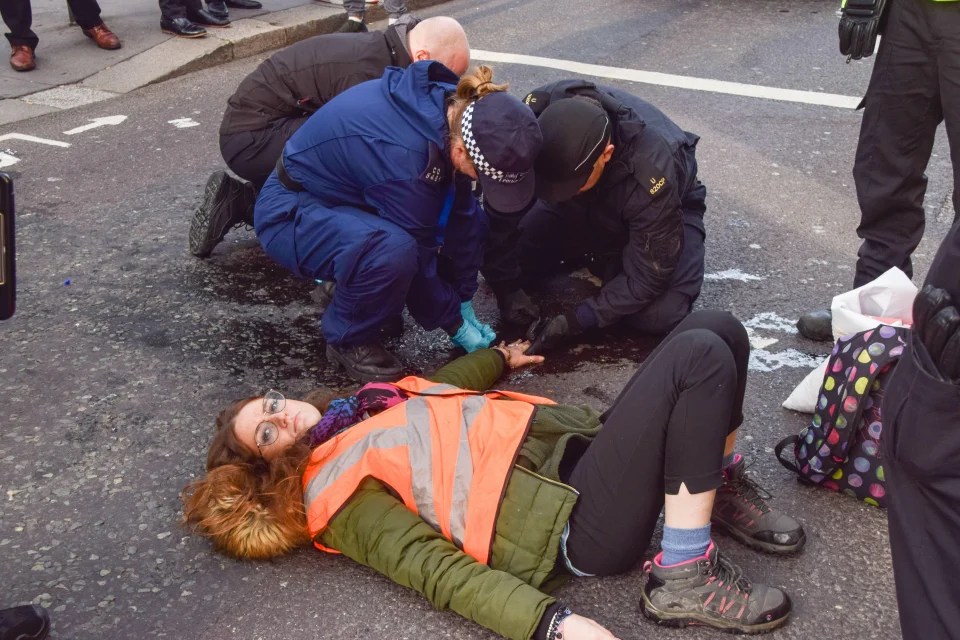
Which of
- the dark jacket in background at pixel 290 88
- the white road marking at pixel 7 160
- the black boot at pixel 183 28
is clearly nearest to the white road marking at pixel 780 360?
the dark jacket in background at pixel 290 88

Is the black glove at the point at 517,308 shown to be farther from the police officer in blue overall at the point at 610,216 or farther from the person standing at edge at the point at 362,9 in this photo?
the person standing at edge at the point at 362,9

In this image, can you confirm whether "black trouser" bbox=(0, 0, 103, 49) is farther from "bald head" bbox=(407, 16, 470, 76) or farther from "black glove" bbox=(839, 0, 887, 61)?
"black glove" bbox=(839, 0, 887, 61)

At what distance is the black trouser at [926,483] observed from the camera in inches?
70.2

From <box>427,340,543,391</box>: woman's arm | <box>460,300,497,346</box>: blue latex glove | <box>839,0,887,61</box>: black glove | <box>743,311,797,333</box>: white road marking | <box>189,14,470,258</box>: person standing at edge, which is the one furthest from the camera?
<box>189,14,470,258</box>: person standing at edge

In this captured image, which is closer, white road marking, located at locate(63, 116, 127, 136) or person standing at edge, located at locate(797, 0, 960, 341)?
person standing at edge, located at locate(797, 0, 960, 341)

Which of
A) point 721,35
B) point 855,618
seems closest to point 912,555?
point 855,618

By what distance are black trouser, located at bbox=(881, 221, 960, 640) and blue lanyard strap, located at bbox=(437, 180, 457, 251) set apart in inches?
73.8

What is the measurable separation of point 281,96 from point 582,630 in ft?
9.85

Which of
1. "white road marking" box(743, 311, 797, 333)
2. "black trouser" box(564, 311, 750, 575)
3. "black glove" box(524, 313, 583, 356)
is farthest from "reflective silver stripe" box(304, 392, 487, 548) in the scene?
"white road marking" box(743, 311, 797, 333)

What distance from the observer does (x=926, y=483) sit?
1845 mm

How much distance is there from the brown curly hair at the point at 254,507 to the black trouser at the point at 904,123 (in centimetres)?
239

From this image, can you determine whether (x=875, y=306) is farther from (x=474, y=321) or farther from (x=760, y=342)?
(x=474, y=321)

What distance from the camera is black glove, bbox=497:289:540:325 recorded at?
4.04 m

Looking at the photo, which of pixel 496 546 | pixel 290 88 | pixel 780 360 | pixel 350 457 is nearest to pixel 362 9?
pixel 290 88
